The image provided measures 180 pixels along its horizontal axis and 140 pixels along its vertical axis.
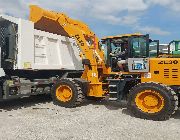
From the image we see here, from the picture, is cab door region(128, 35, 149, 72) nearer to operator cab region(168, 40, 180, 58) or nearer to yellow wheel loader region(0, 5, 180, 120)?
yellow wheel loader region(0, 5, 180, 120)

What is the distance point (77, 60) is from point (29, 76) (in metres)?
2.41

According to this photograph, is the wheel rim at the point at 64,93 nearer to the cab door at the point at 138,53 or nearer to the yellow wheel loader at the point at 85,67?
the yellow wheel loader at the point at 85,67

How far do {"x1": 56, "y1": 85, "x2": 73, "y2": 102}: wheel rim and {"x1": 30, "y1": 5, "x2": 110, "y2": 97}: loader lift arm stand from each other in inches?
27.7

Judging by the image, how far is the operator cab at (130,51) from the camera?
9.70 m

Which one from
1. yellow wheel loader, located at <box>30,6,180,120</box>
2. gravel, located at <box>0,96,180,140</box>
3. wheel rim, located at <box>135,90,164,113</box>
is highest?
yellow wheel loader, located at <box>30,6,180,120</box>

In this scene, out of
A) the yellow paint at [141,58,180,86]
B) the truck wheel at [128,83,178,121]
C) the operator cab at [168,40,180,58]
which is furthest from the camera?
the operator cab at [168,40,180,58]

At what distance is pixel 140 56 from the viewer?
9.71m

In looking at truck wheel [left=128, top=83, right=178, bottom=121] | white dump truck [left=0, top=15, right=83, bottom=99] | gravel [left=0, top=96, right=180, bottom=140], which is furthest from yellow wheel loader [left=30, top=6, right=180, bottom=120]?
white dump truck [left=0, top=15, right=83, bottom=99]

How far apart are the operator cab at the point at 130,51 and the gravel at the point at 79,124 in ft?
4.58

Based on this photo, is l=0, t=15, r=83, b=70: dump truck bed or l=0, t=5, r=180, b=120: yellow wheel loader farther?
l=0, t=15, r=83, b=70: dump truck bed

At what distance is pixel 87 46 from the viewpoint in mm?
11406

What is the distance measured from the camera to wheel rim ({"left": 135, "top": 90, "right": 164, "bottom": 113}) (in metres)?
8.84

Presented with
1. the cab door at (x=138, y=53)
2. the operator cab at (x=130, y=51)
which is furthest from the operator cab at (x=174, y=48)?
the cab door at (x=138, y=53)

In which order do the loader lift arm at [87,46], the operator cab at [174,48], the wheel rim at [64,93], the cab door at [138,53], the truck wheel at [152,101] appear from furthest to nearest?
the loader lift arm at [87,46], the wheel rim at [64,93], the operator cab at [174,48], the cab door at [138,53], the truck wheel at [152,101]
